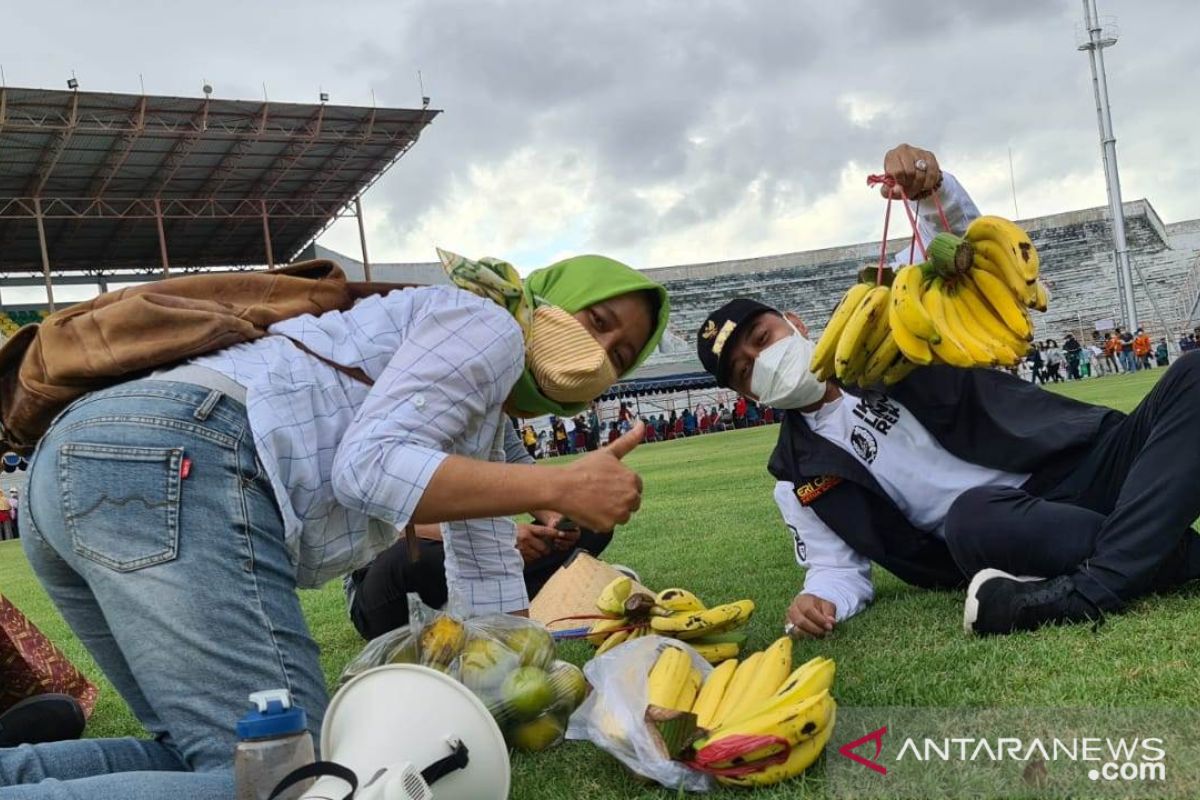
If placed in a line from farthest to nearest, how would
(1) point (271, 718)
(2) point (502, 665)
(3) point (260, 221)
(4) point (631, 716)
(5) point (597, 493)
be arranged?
(3) point (260, 221) < (2) point (502, 665) < (4) point (631, 716) < (5) point (597, 493) < (1) point (271, 718)

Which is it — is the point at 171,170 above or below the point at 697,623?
above

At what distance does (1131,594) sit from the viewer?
8.87ft

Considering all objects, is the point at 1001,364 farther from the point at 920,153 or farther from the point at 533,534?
the point at 533,534

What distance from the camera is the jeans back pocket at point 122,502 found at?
5.98 ft

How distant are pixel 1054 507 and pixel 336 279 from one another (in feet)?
6.54

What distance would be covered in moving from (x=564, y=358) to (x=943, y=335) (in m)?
1.08

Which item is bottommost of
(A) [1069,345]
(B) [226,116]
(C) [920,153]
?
(A) [1069,345]

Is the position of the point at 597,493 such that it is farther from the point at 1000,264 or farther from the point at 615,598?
the point at 1000,264

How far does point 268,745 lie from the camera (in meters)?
1.61

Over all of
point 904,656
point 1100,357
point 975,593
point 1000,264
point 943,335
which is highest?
point 1000,264

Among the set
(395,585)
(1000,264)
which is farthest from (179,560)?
(1000,264)

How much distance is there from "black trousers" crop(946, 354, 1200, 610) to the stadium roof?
27902mm

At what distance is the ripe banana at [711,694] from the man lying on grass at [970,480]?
838 millimetres

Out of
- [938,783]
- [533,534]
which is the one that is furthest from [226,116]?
[938,783]
